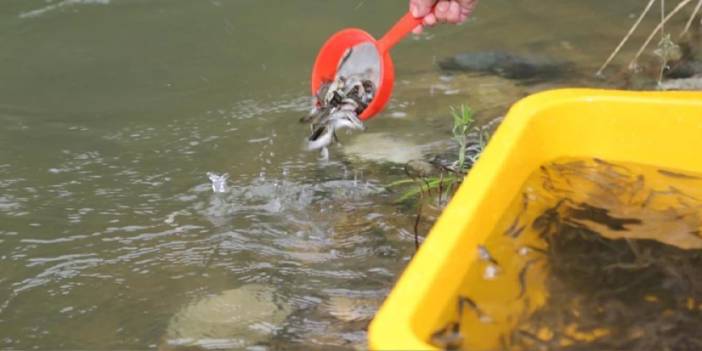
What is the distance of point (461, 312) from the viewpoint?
4.82 ft

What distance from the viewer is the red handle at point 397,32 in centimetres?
247

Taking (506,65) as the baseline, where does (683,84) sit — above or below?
below

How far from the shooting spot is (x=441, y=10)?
8.14ft

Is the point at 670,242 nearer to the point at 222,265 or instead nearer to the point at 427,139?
the point at 222,265

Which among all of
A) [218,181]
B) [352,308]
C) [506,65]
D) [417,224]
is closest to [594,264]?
[352,308]

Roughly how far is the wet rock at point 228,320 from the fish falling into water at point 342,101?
53 centimetres

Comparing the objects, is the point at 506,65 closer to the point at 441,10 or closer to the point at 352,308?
the point at 441,10

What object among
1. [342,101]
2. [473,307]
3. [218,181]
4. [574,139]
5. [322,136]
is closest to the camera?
[473,307]

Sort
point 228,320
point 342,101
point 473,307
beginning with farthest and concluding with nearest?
point 342,101, point 228,320, point 473,307

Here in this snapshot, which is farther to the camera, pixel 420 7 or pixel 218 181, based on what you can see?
pixel 218 181

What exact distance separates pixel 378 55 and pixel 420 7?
0.18 meters

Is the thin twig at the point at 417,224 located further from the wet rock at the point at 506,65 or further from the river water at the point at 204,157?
the wet rock at the point at 506,65

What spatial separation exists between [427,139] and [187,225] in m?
0.89

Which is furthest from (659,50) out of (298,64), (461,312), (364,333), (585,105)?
(461,312)
